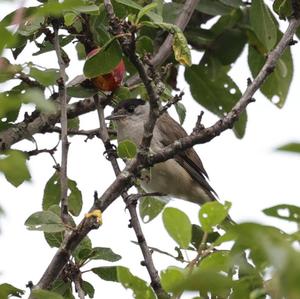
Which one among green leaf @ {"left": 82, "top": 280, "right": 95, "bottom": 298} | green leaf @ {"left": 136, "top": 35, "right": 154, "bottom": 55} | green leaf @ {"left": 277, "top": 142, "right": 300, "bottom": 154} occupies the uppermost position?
green leaf @ {"left": 136, "top": 35, "right": 154, "bottom": 55}

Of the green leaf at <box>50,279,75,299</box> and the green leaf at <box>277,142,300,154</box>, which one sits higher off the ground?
the green leaf at <box>50,279,75,299</box>

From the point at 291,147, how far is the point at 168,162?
4777 millimetres

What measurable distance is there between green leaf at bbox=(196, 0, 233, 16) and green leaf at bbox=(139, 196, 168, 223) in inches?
54.7

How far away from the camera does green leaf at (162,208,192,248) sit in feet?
7.30

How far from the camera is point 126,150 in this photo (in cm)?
350

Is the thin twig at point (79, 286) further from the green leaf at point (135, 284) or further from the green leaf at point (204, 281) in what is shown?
the green leaf at point (204, 281)

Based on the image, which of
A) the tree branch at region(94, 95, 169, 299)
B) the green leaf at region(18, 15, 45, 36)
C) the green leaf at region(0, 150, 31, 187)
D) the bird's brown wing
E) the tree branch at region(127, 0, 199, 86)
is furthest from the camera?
the bird's brown wing

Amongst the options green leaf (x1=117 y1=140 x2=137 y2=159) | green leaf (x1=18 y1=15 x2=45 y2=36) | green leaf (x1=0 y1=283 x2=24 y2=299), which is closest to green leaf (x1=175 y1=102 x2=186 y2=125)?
green leaf (x1=117 y1=140 x2=137 y2=159)

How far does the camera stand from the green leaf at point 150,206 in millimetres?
4840

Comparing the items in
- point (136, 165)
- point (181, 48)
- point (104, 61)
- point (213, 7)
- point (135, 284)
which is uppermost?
point (213, 7)

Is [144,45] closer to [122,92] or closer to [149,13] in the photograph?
[122,92]

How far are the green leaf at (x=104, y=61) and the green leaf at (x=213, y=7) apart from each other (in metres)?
2.09

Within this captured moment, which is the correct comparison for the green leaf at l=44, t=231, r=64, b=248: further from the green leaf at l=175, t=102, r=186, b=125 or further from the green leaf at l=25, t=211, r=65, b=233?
Answer: the green leaf at l=175, t=102, r=186, b=125

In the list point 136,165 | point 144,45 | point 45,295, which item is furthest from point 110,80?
point 45,295
